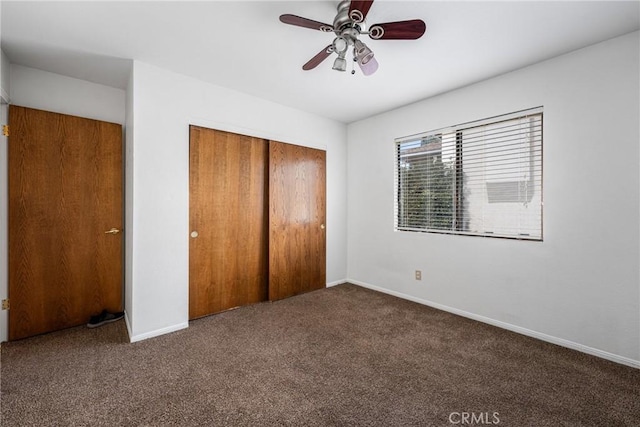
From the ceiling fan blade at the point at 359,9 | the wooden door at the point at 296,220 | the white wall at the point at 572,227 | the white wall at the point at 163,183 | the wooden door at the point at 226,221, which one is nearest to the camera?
the ceiling fan blade at the point at 359,9

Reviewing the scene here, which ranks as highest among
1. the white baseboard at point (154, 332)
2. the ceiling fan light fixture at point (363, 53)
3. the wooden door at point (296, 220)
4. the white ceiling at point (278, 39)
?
the white ceiling at point (278, 39)

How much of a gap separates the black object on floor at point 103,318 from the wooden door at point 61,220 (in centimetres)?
7

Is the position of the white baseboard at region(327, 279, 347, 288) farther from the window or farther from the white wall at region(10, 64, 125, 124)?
the white wall at region(10, 64, 125, 124)

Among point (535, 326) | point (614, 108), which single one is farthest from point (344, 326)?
point (614, 108)

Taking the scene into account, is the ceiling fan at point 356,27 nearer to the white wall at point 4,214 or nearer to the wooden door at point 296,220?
the wooden door at point 296,220

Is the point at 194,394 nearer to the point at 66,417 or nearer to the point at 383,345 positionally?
the point at 66,417

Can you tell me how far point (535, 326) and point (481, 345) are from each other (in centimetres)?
60

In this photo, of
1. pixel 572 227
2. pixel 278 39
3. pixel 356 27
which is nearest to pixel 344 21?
pixel 356 27

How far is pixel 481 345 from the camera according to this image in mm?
2422

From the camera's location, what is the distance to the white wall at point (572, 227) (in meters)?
2.12

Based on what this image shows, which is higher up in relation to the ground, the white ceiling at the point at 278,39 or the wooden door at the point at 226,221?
the white ceiling at the point at 278,39

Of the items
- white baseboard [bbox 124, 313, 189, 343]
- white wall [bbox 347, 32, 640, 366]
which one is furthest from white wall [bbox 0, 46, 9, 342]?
white wall [bbox 347, 32, 640, 366]

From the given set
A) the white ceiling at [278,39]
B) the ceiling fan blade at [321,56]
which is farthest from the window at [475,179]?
the ceiling fan blade at [321,56]

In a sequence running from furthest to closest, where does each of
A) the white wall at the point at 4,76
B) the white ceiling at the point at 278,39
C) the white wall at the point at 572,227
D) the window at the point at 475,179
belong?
the window at the point at 475,179 < the white wall at the point at 4,76 < the white wall at the point at 572,227 < the white ceiling at the point at 278,39
